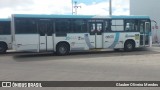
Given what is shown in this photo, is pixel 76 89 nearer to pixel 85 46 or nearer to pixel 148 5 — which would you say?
pixel 85 46

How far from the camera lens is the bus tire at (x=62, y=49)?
25.5m

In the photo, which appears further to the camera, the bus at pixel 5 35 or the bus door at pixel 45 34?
the bus at pixel 5 35

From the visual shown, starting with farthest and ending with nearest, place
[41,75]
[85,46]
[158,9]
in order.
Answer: [158,9] < [85,46] < [41,75]

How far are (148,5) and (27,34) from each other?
32.6 m

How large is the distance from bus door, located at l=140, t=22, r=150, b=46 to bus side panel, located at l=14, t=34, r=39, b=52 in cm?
853

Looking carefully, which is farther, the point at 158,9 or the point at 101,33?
the point at 158,9

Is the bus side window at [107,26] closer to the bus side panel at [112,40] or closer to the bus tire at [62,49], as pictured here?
the bus side panel at [112,40]

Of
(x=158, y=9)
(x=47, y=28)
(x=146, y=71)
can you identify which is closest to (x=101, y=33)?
(x=47, y=28)

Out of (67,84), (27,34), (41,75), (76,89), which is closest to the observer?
(76,89)

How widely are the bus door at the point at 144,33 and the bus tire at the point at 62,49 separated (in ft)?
20.4

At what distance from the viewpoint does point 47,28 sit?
2509cm

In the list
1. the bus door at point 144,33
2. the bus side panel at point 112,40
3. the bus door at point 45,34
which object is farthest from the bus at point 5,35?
the bus door at point 144,33

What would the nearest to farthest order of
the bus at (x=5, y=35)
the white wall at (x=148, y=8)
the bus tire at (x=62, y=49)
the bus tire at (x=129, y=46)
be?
the bus tire at (x=62, y=49) → the bus tire at (x=129, y=46) → the bus at (x=5, y=35) → the white wall at (x=148, y=8)

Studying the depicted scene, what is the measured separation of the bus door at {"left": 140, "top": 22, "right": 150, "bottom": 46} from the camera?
28.6 metres
